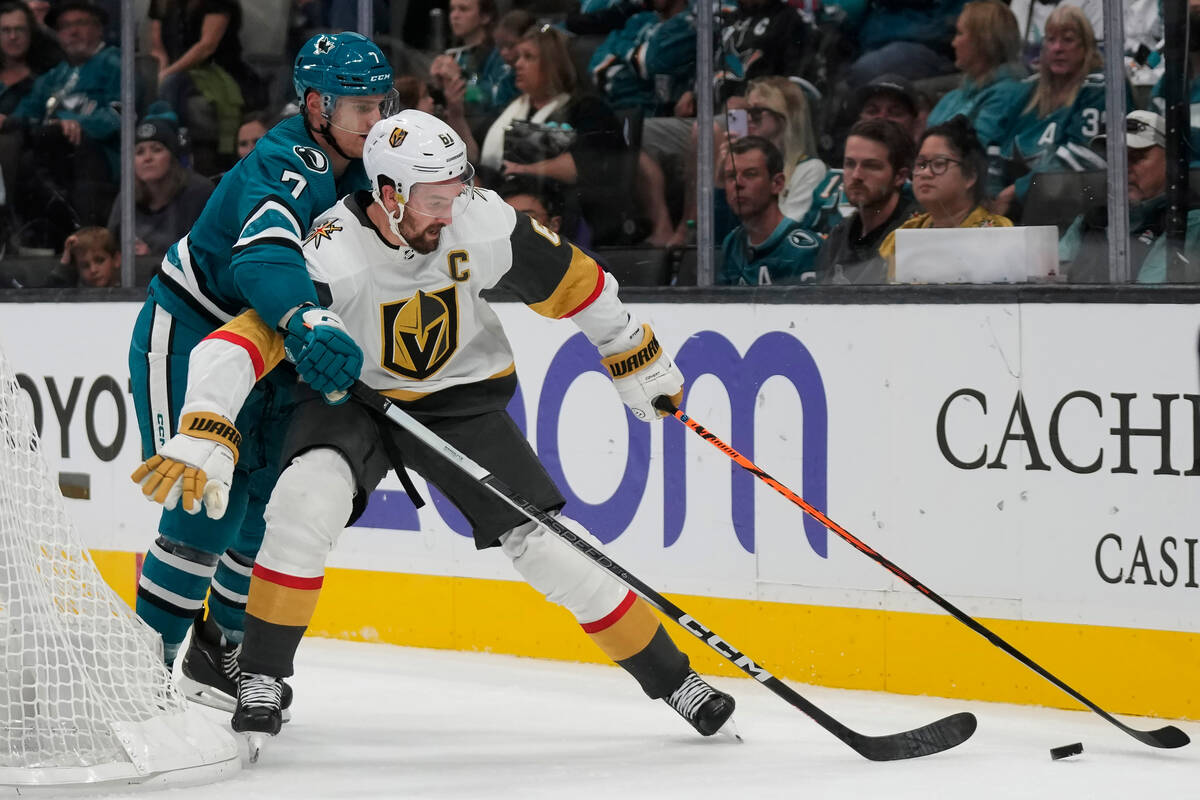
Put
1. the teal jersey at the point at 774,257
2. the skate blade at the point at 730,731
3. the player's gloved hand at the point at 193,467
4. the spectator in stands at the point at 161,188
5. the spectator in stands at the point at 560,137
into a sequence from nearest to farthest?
the player's gloved hand at the point at 193,467, the skate blade at the point at 730,731, the teal jersey at the point at 774,257, the spectator in stands at the point at 560,137, the spectator in stands at the point at 161,188

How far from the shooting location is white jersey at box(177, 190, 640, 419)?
3.24 metres

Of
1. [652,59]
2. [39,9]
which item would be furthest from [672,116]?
[39,9]

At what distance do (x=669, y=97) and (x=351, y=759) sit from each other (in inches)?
72.6

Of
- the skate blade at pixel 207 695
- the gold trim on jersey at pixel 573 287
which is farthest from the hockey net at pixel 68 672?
the gold trim on jersey at pixel 573 287

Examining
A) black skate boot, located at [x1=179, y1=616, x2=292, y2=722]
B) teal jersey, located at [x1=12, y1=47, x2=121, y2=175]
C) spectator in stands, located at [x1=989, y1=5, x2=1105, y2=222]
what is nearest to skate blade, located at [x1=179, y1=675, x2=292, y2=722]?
black skate boot, located at [x1=179, y1=616, x2=292, y2=722]

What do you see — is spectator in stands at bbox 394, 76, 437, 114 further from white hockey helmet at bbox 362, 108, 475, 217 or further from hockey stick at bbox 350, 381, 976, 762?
hockey stick at bbox 350, 381, 976, 762

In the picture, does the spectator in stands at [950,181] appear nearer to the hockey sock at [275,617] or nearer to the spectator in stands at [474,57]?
the spectator in stands at [474,57]

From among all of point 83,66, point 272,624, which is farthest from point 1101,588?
point 83,66

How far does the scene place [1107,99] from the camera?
389cm

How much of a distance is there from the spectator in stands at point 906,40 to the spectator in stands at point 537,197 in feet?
2.79

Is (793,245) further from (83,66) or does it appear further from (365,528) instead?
(83,66)

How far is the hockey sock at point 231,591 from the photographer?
3803 millimetres

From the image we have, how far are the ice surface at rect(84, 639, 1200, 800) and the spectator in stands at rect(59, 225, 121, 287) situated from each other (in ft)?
5.16

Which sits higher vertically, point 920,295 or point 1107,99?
point 1107,99
